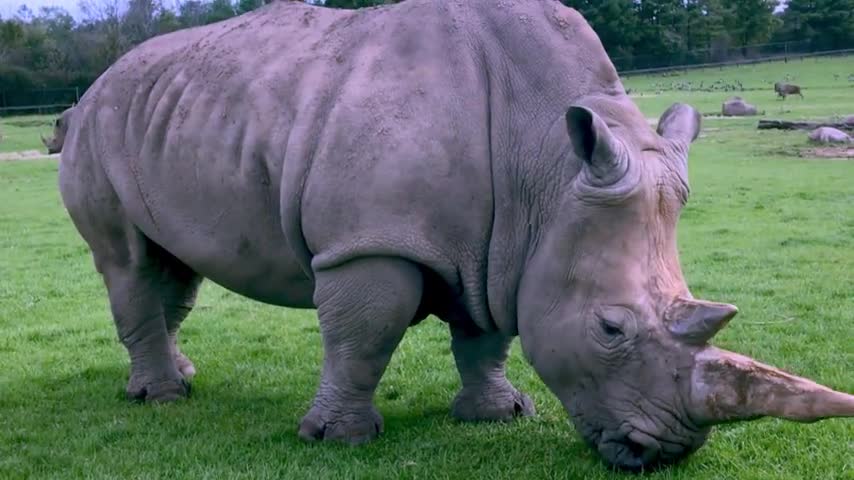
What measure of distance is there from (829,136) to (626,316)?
19.1m

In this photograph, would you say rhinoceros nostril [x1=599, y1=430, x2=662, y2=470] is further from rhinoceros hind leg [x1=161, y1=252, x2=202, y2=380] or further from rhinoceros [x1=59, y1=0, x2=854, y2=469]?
rhinoceros hind leg [x1=161, y1=252, x2=202, y2=380]

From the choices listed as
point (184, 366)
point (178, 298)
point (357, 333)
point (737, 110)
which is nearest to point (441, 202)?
point (357, 333)

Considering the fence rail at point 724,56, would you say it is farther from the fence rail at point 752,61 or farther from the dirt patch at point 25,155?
the dirt patch at point 25,155

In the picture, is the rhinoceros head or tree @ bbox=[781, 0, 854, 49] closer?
the rhinoceros head

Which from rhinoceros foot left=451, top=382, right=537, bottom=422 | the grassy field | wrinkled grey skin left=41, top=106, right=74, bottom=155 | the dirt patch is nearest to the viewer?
the grassy field

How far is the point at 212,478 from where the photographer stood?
14.7ft

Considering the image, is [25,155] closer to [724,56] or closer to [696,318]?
[696,318]

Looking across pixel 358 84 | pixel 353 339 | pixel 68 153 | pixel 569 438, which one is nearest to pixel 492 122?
pixel 358 84

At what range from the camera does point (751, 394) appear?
3635mm

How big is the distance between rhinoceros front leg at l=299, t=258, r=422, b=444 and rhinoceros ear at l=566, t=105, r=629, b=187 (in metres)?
0.91

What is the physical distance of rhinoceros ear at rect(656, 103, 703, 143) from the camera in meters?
4.62

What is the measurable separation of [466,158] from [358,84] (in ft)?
2.08

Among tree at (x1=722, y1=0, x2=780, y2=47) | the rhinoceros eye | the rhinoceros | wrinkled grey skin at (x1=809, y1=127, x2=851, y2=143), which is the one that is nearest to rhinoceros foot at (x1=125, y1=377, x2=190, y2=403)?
the rhinoceros

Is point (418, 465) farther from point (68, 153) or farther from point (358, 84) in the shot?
point (68, 153)
